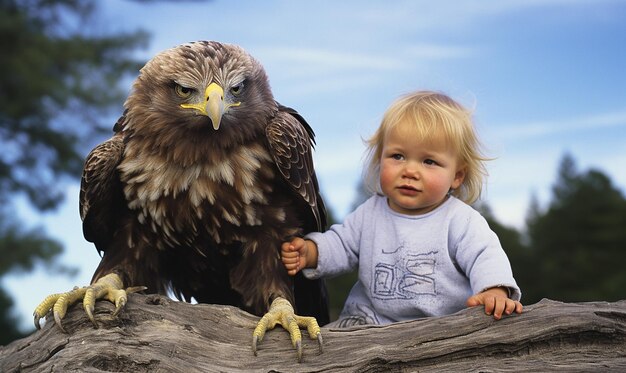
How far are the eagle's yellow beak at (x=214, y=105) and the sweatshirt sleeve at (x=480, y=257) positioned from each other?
1622 millimetres

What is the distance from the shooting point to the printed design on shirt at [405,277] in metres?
4.61

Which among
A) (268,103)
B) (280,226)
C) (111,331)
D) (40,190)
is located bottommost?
(111,331)

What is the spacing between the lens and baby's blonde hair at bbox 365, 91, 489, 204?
15.1ft

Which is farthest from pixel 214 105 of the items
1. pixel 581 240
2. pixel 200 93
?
pixel 581 240

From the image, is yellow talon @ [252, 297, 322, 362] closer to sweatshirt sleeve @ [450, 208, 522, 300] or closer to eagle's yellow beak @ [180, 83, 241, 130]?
sweatshirt sleeve @ [450, 208, 522, 300]

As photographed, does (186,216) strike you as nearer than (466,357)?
No

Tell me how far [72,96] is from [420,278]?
1444 cm

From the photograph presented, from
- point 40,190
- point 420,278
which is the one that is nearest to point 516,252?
point 40,190

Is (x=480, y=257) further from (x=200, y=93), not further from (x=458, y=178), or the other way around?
(x=200, y=93)

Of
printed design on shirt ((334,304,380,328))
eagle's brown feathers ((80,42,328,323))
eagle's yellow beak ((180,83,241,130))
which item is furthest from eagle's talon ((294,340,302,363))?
eagle's yellow beak ((180,83,241,130))

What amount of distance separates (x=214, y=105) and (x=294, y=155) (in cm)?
77

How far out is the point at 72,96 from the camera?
17.3 m

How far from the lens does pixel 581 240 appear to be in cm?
2891

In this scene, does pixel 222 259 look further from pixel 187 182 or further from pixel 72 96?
pixel 72 96
